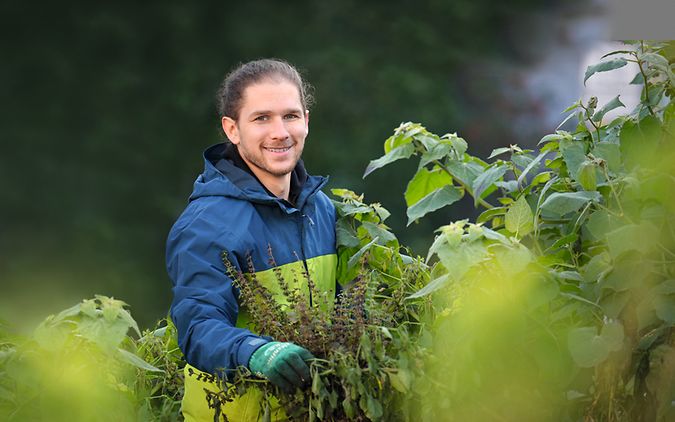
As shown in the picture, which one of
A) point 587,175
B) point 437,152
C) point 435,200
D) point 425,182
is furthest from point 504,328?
point 425,182

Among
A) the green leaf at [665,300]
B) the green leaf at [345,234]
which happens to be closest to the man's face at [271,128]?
the green leaf at [345,234]

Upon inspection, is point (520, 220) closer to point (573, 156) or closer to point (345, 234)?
point (573, 156)

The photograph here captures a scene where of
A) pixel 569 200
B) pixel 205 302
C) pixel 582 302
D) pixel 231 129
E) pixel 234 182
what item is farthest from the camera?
pixel 231 129

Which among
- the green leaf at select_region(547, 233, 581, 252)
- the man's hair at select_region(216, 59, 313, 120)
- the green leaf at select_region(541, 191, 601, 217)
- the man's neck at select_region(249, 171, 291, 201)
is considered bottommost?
the green leaf at select_region(547, 233, 581, 252)

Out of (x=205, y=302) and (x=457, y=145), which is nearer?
(x=205, y=302)

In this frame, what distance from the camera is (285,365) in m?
1.86

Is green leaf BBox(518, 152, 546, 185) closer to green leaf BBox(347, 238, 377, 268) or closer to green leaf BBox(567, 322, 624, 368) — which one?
green leaf BBox(347, 238, 377, 268)

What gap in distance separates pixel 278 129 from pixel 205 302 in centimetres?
47

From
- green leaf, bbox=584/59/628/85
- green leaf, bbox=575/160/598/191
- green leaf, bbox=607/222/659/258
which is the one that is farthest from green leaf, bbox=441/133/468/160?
green leaf, bbox=607/222/659/258

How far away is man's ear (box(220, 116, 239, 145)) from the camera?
2.51 m

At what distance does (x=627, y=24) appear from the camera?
5.27ft

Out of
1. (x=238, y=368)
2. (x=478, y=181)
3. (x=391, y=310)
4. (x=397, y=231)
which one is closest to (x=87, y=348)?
(x=238, y=368)

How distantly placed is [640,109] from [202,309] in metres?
0.95

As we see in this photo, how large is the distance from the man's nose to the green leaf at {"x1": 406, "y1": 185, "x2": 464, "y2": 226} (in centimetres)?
34
